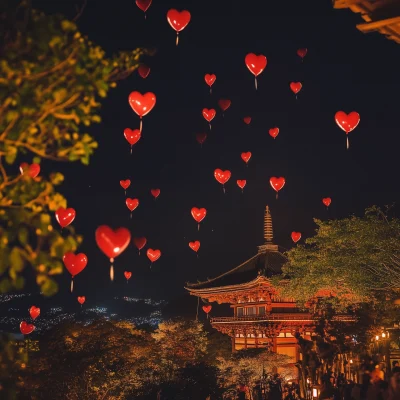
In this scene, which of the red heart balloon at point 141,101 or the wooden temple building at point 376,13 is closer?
the wooden temple building at point 376,13

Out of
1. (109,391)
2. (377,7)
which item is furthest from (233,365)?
(377,7)

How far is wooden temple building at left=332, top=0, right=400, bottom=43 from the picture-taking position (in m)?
5.23

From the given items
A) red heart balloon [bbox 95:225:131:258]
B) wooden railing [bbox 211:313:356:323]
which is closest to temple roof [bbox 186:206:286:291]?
wooden railing [bbox 211:313:356:323]

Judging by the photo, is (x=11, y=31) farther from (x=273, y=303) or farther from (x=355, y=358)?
(x=273, y=303)

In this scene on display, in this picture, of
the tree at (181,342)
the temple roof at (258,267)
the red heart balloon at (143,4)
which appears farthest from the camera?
the temple roof at (258,267)

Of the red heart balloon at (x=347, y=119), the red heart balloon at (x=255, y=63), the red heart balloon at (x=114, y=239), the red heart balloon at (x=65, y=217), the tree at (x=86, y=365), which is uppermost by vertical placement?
the red heart balloon at (x=255, y=63)

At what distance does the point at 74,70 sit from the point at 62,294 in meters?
97.3

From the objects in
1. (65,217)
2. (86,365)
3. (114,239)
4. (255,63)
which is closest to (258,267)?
(86,365)

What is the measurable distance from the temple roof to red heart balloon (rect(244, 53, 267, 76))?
Answer: 54.0 feet

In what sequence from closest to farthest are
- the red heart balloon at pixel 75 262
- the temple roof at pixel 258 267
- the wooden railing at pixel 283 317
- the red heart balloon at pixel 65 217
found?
1. the red heart balloon at pixel 65 217
2. the red heart balloon at pixel 75 262
3. the wooden railing at pixel 283 317
4. the temple roof at pixel 258 267

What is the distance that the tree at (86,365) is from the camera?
15188 mm

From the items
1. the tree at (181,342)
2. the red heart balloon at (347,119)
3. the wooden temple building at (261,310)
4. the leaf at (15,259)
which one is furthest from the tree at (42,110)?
the wooden temple building at (261,310)

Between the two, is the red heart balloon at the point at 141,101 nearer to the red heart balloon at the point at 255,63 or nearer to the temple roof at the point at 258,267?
the red heart balloon at the point at 255,63

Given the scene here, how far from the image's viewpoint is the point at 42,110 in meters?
3.92
